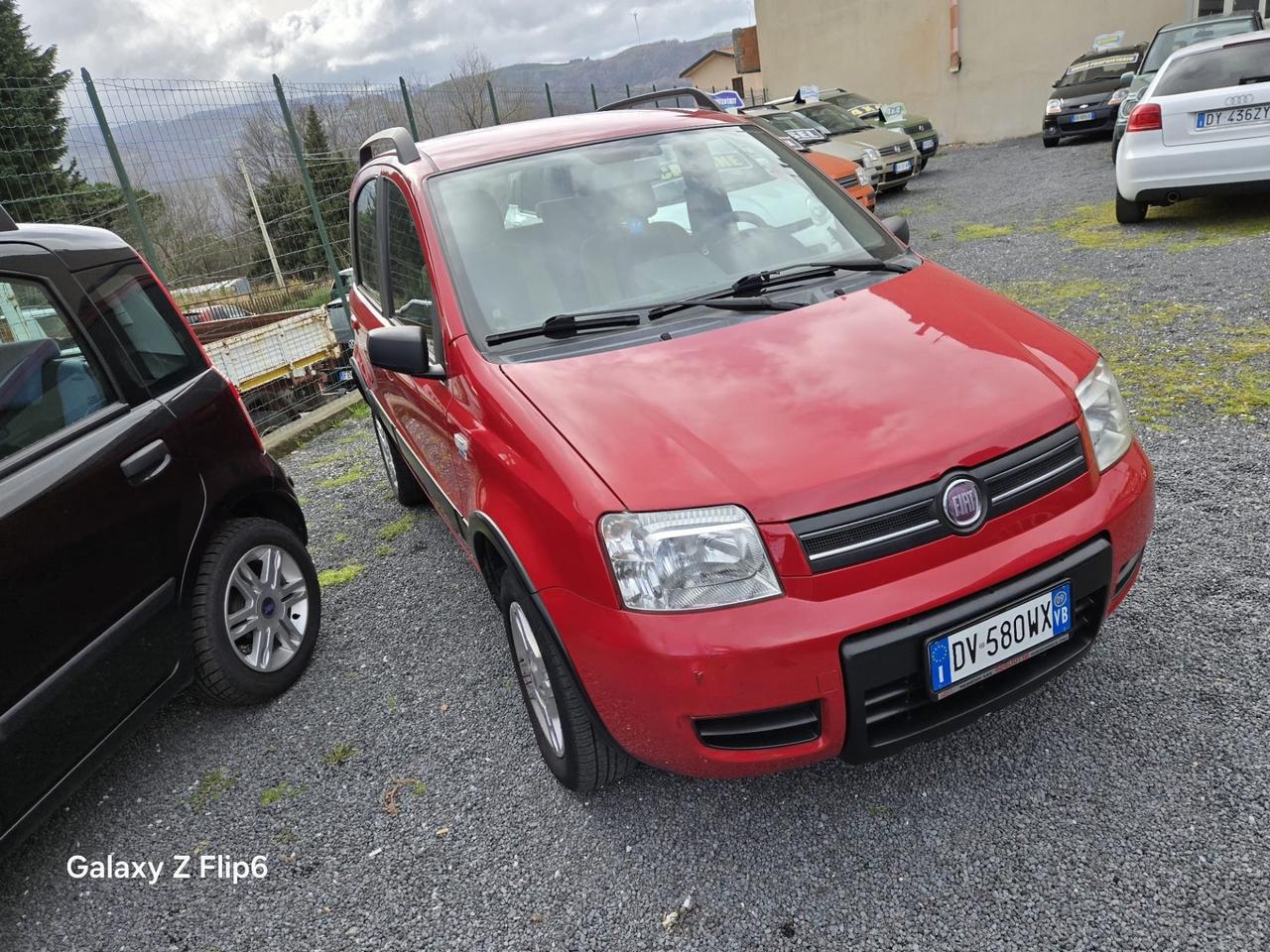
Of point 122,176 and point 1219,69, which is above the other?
point 122,176

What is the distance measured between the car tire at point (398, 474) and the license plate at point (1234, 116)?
692 centimetres

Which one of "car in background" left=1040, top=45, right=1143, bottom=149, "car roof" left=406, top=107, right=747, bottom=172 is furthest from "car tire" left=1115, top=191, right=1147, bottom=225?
"car in background" left=1040, top=45, right=1143, bottom=149

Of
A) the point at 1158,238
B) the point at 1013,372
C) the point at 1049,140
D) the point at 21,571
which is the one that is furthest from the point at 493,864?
the point at 1049,140

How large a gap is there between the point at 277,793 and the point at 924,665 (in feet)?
6.93

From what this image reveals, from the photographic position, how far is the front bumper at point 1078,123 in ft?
48.2

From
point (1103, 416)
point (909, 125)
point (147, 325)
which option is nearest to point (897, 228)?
point (1103, 416)

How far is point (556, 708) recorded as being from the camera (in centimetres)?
240

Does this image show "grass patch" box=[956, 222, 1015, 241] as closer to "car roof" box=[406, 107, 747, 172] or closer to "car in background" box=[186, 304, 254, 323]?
"car roof" box=[406, 107, 747, 172]

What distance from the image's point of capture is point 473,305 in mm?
2693

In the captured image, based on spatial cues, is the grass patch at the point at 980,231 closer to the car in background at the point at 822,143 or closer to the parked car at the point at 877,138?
the car in background at the point at 822,143

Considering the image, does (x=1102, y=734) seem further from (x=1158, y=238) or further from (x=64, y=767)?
(x=1158, y=238)

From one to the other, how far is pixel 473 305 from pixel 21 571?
145 cm

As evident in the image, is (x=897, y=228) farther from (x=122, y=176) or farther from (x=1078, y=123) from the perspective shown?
(x=1078, y=123)

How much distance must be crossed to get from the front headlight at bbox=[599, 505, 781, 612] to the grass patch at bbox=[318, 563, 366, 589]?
107 inches
